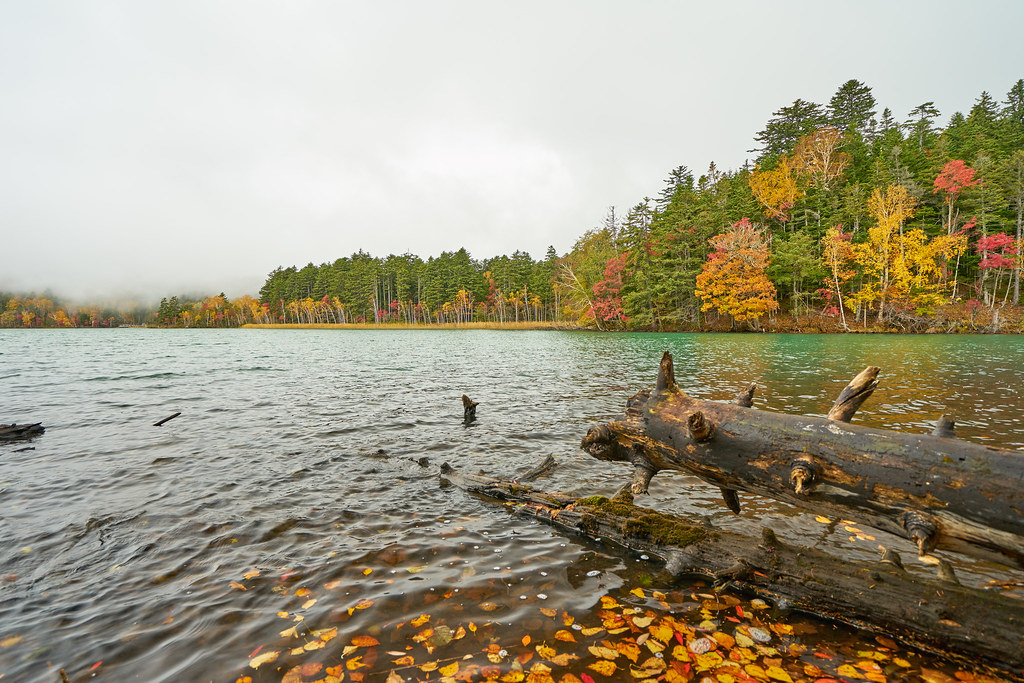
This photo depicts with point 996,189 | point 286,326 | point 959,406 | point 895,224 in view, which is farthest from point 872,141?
point 286,326

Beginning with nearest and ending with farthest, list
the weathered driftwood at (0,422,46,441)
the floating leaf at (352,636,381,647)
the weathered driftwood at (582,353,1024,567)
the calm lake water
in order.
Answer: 1. the weathered driftwood at (582,353,1024,567)
2. the floating leaf at (352,636,381,647)
3. the calm lake water
4. the weathered driftwood at (0,422,46,441)

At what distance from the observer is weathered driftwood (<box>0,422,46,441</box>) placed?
947 cm

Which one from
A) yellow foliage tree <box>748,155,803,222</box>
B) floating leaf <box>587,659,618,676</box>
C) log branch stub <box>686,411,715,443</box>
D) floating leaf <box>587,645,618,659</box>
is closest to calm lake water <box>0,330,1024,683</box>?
floating leaf <box>587,645,618,659</box>

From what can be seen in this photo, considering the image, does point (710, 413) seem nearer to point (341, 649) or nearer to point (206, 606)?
point (341, 649)

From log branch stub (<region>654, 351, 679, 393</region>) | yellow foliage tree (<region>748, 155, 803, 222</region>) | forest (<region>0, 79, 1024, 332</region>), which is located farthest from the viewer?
yellow foliage tree (<region>748, 155, 803, 222</region>)

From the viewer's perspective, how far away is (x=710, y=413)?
162 inches

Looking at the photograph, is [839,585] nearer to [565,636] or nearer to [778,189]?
[565,636]

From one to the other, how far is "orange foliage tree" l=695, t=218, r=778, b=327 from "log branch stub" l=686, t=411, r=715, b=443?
55611mm

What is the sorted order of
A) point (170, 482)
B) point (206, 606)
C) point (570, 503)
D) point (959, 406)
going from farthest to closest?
point (959, 406) → point (170, 482) → point (570, 503) → point (206, 606)

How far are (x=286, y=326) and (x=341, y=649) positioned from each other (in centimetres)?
14675

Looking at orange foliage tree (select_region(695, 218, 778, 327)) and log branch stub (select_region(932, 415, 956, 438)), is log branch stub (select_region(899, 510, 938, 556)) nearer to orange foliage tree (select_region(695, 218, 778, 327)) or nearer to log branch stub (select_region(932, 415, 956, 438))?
log branch stub (select_region(932, 415, 956, 438))

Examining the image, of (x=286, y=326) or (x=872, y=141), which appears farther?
(x=286, y=326)

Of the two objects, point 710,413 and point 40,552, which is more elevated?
point 710,413

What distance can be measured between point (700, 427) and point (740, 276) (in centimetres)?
5727
